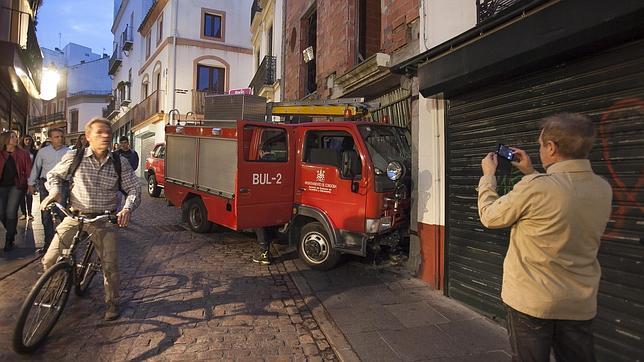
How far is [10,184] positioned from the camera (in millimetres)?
6633

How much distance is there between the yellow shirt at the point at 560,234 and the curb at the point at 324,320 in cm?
196

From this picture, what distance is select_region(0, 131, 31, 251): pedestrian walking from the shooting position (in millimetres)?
6551

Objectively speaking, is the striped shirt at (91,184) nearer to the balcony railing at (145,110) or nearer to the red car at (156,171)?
the red car at (156,171)

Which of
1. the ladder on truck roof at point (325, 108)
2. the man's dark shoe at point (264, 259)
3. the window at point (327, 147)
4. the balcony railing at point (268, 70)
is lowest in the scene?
the man's dark shoe at point (264, 259)

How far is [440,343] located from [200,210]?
5685 millimetres

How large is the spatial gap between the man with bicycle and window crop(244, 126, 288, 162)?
2.50m

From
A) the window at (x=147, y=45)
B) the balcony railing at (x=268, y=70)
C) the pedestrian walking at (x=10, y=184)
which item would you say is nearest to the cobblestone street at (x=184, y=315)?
the pedestrian walking at (x=10, y=184)

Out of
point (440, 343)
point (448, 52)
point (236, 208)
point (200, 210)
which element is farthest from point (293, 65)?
point (440, 343)

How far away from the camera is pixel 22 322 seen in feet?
10.9

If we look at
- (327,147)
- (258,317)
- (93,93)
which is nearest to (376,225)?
(327,147)

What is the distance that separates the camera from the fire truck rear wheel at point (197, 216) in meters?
8.34

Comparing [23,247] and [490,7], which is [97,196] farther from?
[490,7]

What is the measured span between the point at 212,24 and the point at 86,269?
22.4 metres

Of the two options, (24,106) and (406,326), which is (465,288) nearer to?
(406,326)
